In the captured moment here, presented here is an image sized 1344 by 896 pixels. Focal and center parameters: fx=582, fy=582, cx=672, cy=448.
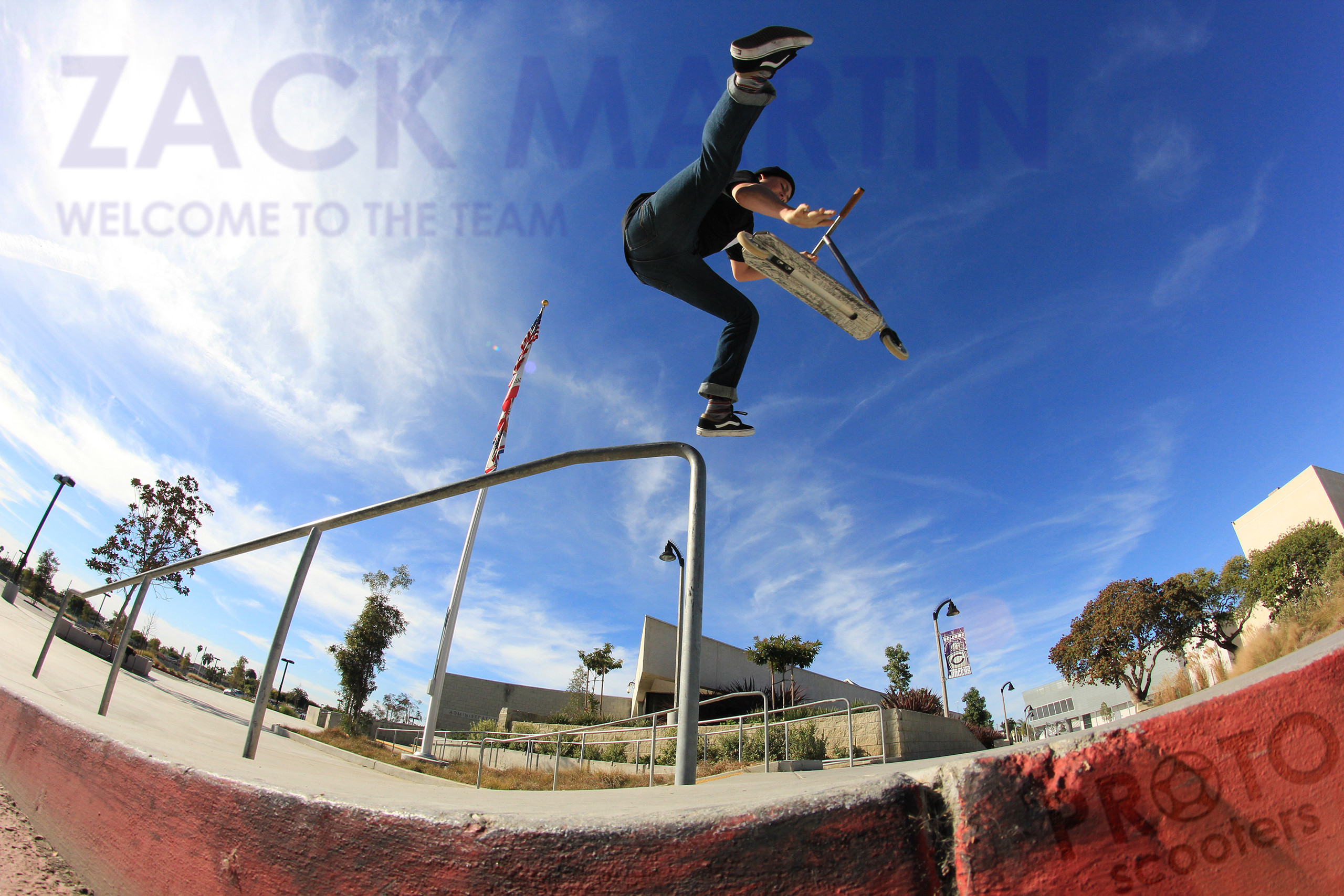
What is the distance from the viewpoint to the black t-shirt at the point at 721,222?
2.56 m

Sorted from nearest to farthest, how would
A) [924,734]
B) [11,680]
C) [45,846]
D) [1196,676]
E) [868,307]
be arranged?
[45,846]
[11,680]
[868,307]
[1196,676]
[924,734]

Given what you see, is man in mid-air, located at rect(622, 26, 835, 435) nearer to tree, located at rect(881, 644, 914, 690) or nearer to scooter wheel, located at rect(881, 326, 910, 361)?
scooter wheel, located at rect(881, 326, 910, 361)

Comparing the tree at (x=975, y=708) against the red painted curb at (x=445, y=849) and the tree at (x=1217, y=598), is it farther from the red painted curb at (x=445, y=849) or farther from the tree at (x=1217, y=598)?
the red painted curb at (x=445, y=849)

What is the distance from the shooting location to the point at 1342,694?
2.10ft

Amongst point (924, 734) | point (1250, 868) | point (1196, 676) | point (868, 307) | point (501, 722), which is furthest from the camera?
point (501, 722)

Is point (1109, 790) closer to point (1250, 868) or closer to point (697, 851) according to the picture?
point (1250, 868)

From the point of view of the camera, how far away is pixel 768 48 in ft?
6.56

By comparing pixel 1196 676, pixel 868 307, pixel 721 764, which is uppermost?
pixel 868 307

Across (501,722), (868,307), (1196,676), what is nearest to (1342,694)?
(868,307)

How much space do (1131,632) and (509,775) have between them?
2064cm

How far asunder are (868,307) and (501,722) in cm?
2297

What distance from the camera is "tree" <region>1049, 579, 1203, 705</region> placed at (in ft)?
63.1

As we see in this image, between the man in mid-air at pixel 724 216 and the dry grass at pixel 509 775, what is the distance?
5739 mm

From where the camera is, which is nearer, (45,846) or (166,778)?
(166,778)
